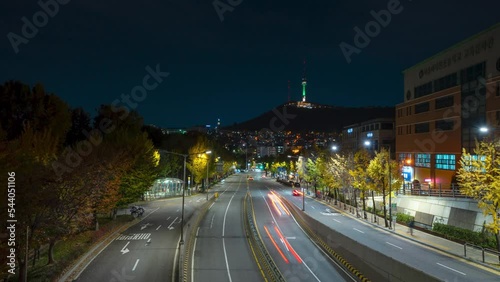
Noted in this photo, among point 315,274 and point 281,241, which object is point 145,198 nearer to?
point 281,241

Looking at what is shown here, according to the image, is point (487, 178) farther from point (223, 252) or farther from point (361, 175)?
point (361, 175)

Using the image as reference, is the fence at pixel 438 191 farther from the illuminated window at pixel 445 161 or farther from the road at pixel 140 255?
the road at pixel 140 255

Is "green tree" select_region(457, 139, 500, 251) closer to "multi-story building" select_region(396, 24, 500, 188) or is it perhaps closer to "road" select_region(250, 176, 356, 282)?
"multi-story building" select_region(396, 24, 500, 188)

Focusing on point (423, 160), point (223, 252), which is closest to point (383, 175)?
point (423, 160)

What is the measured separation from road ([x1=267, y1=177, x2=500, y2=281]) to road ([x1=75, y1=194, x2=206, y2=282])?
15.9 meters

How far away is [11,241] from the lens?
2220 centimetres

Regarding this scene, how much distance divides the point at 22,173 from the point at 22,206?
242 cm

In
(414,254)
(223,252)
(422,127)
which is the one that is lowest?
A: (223,252)

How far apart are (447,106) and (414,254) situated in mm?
35719

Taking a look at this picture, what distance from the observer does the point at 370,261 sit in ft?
92.3

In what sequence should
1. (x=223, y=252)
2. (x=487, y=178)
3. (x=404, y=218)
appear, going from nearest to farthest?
(x=487, y=178) < (x=223, y=252) < (x=404, y=218)

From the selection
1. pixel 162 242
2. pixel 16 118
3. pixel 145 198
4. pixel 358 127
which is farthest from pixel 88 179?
pixel 358 127

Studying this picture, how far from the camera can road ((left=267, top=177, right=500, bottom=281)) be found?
27.2 meters

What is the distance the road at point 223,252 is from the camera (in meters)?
29.9
